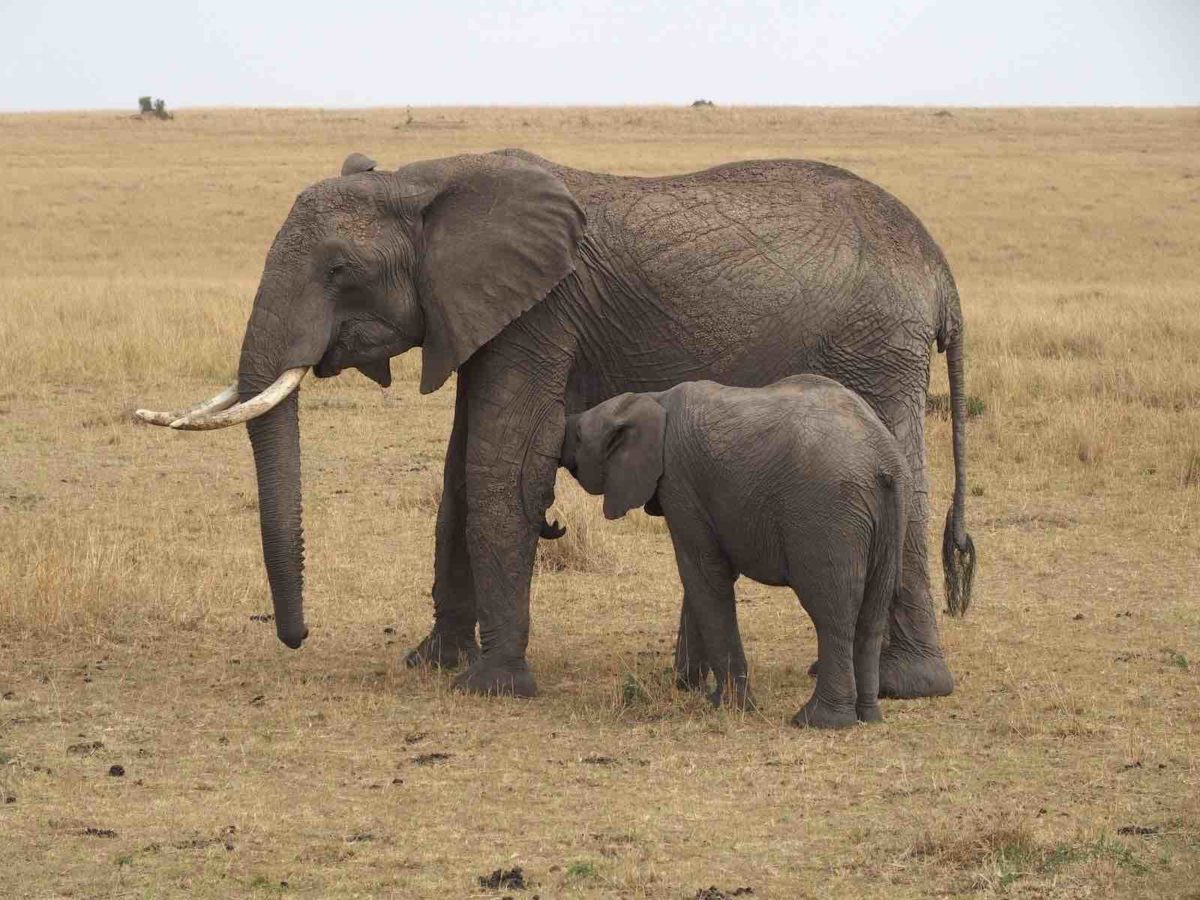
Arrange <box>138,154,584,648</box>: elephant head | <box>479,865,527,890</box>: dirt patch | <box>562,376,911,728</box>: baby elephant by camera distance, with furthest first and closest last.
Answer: <box>138,154,584,648</box>: elephant head, <box>562,376,911,728</box>: baby elephant, <box>479,865,527,890</box>: dirt patch

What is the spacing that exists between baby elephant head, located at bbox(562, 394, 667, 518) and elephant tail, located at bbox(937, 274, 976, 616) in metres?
1.74

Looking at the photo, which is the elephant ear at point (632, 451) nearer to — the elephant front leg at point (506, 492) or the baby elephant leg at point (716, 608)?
the baby elephant leg at point (716, 608)

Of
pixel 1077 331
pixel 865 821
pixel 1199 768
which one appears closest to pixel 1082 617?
pixel 1199 768

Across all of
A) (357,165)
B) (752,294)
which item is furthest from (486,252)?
(752,294)

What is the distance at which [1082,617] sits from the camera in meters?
10.2

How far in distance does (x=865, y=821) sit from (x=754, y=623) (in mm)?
3623

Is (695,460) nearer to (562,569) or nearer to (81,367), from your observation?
(562,569)

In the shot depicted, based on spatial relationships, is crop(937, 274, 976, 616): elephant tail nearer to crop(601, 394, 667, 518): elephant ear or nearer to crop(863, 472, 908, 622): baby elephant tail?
crop(863, 472, 908, 622): baby elephant tail

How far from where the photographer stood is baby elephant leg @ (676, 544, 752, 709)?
7996mm

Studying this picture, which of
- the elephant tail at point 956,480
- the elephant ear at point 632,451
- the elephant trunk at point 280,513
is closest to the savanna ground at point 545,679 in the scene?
the elephant tail at point 956,480

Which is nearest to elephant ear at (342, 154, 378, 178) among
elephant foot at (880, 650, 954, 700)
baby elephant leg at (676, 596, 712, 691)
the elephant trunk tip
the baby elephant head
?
the baby elephant head

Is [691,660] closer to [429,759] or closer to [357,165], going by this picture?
[429,759]

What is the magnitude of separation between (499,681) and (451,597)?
31.6 inches

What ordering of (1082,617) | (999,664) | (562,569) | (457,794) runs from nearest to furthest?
(457,794), (999,664), (1082,617), (562,569)
